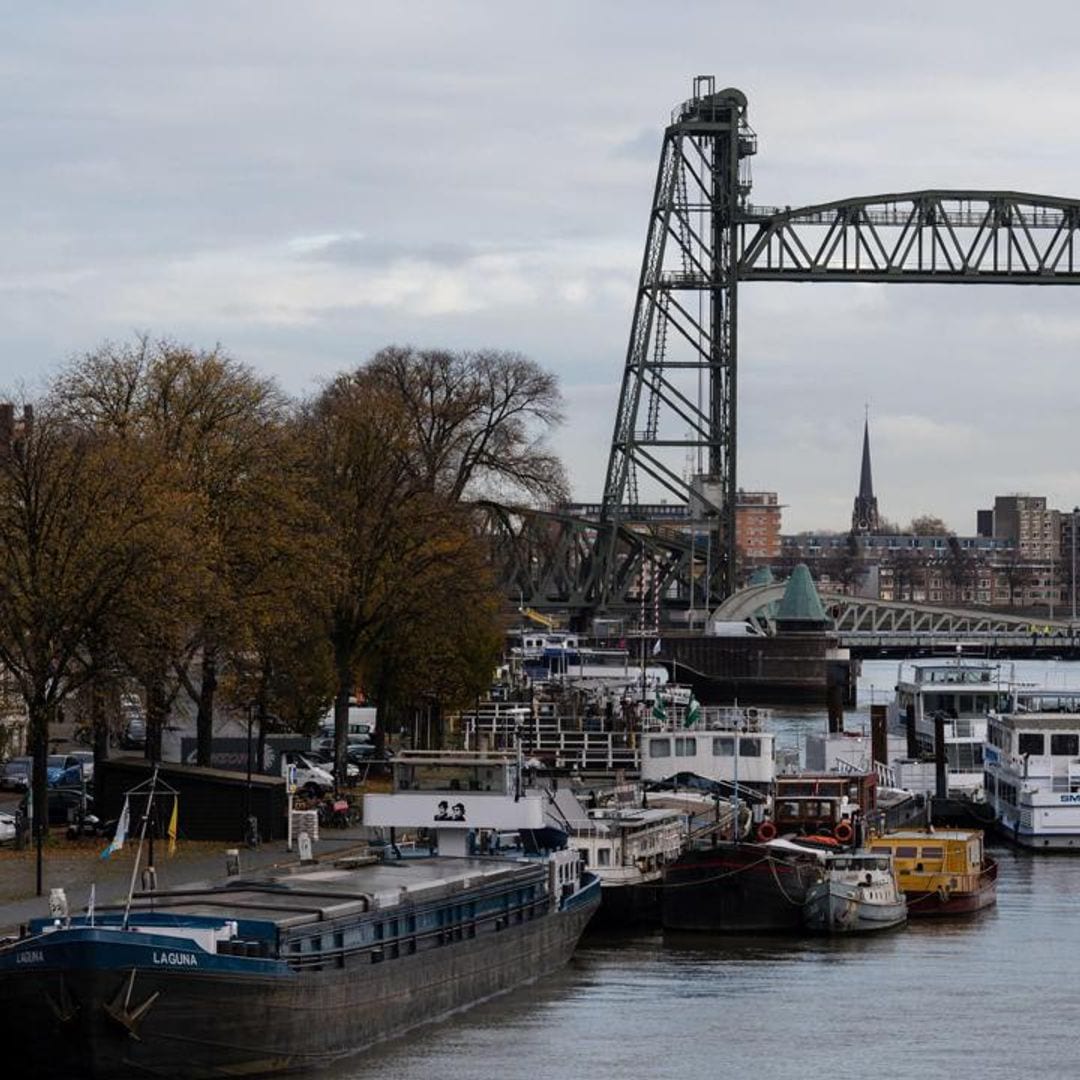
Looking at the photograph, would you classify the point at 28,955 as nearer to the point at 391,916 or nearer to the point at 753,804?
the point at 391,916

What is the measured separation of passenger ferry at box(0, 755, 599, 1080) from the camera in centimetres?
3509

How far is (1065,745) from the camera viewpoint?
72.2 meters

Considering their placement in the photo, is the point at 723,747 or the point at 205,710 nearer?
the point at 205,710

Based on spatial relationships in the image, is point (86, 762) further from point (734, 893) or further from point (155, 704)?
point (734, 893)

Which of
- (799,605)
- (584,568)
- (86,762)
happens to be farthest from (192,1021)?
(799,605)

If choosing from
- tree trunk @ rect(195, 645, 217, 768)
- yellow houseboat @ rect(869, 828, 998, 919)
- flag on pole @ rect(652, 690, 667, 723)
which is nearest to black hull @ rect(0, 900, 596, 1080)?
yellow houseboat @ rect(869, 828, 998, 919)

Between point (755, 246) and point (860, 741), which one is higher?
point (755, 246)

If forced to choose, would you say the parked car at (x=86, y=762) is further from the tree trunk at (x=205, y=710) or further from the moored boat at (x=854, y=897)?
the moored boat at (x=854, y=897)

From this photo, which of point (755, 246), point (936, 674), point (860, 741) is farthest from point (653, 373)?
point (860, 741)

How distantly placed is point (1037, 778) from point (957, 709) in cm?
1940

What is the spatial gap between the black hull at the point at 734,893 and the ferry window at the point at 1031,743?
21674 millimetres

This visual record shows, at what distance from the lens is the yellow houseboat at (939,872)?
55250 mm

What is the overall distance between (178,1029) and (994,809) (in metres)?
43.8

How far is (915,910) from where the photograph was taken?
181ft
